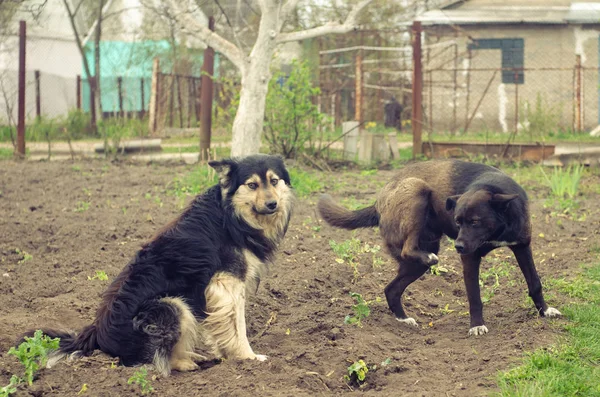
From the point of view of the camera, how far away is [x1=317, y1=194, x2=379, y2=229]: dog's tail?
6.63 metres

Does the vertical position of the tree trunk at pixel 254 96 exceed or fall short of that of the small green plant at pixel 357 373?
it exceeds it

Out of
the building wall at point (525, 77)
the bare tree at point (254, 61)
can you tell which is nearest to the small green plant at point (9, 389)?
the bare tree at point (254, 61)

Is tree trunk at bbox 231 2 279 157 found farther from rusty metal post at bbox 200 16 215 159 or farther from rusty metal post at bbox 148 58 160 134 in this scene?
rusty metal post at bbox 148 58 160 134

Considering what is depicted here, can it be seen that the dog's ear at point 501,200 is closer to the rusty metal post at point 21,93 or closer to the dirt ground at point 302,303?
the dirt ground at point 302,303

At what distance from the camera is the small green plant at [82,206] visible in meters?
10.4

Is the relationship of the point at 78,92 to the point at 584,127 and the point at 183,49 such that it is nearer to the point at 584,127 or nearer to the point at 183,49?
the point at 183,49

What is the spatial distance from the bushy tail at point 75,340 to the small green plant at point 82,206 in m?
5.57

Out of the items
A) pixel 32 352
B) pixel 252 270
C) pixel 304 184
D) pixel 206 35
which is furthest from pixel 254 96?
pixel 32 352

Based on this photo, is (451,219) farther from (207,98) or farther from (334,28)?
(207,98)

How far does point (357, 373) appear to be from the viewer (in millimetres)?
4582

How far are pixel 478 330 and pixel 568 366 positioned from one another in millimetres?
1161

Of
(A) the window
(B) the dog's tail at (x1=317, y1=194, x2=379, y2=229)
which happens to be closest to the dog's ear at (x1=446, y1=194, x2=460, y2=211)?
(B) the dog's tail at (x1=317, y1=194, x2=379, y2=229)

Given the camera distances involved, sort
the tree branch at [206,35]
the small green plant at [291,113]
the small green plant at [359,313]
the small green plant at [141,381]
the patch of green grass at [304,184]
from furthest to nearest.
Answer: the small green plant at [291,113] < the tree branch at [206,35] < the patch of green grass at [304,184] < the small green plant at [359,313] < the small green plant at [141,381]

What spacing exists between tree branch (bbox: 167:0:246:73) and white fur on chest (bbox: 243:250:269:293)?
7085 mm
